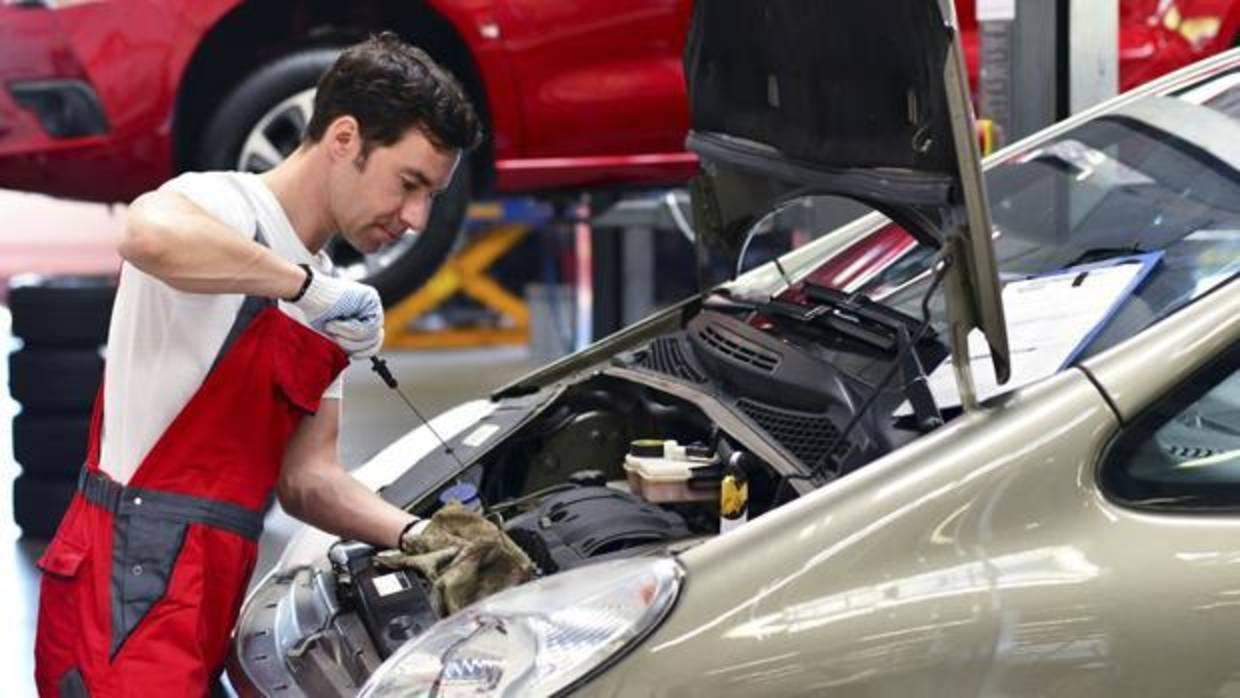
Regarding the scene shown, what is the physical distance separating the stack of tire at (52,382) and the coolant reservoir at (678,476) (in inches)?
119

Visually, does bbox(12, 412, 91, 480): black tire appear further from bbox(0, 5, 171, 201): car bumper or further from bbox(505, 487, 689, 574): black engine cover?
bbox(505, 487, 689, 574): black engine cover

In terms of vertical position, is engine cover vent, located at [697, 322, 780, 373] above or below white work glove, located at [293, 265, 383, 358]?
below

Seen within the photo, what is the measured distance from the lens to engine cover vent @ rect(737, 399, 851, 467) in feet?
8.06

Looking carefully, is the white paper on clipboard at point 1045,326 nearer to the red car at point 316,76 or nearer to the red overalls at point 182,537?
the red overalls at point 182,537

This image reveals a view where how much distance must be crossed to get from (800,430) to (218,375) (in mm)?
770

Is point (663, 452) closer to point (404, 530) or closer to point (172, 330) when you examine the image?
point (404, 530)

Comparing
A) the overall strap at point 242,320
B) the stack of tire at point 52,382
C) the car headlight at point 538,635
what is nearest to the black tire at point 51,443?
the stack of tire at point 52,382

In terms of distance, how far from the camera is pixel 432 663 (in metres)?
2.09

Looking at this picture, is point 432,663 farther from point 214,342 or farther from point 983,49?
point 983,49

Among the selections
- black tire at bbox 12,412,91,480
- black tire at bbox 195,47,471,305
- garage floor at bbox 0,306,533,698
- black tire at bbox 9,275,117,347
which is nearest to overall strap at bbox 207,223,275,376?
garage floor at bbox 0,306,533,698

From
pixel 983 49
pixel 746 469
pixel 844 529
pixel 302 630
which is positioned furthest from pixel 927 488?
pixel 983 49

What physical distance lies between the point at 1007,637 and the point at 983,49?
295cm

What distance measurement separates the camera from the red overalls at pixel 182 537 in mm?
2426

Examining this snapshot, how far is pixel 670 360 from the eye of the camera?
2949 mm
